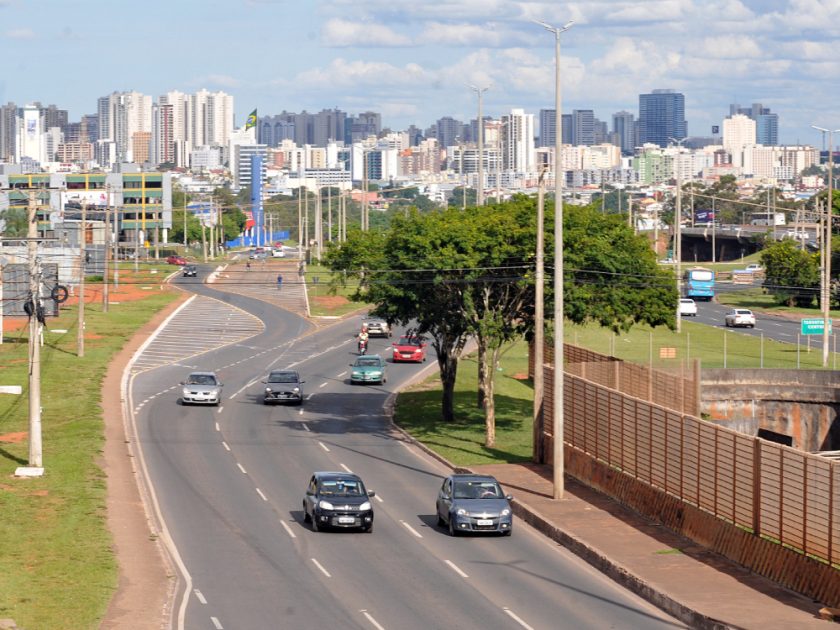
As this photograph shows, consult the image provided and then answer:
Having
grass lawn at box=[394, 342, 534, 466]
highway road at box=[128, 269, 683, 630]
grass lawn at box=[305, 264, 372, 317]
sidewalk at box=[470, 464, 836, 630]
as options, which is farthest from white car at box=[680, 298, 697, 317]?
sidewalk at box=[470, 464, 836, 630]

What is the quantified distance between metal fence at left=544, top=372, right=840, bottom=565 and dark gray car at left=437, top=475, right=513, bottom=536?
4211mm

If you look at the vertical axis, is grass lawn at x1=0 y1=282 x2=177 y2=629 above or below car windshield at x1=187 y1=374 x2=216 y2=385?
below

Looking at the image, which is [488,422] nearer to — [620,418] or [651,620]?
[620,418]

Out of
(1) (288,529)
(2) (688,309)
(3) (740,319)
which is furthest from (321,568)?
→ (2) (688,309)

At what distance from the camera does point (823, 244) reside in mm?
90625

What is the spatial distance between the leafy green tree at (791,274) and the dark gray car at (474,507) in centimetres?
7850

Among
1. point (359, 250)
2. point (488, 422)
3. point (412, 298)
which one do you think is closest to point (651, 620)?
point (488, 422)

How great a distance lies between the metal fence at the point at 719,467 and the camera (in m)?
28.0

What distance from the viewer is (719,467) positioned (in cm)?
3300

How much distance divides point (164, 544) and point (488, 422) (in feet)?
62.2

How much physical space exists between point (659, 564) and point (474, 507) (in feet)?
19.7

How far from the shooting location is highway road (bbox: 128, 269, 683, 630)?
27.1 metres

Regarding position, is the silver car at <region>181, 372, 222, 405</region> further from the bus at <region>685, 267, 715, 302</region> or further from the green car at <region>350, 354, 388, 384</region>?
the bus at <region>685, 267, 715, 302</region>

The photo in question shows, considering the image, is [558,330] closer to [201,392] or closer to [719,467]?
[719,467]
